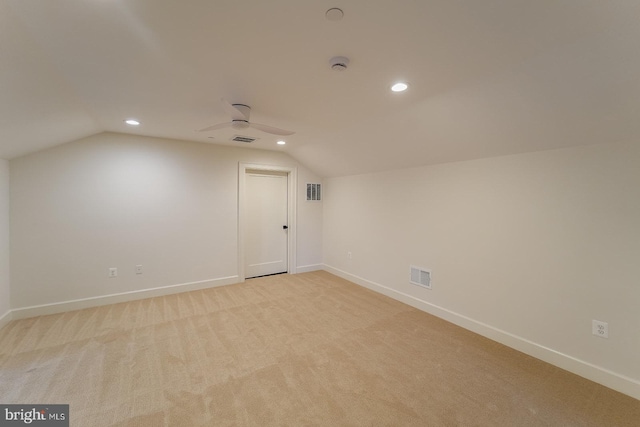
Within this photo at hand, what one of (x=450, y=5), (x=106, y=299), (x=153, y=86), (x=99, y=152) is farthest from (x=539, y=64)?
(x=106, y=299)

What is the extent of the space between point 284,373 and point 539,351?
2.45 metres

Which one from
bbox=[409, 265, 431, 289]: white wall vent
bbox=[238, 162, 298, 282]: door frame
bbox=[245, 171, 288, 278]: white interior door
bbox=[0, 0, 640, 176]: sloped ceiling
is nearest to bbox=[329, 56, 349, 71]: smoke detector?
bbox=[0, 0, 640, 176]: sloped ceiling

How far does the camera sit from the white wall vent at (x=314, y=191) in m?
5.38

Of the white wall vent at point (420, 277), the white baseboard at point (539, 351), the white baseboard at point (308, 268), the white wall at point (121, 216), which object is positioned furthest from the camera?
the white baseboard at point (308, 268)

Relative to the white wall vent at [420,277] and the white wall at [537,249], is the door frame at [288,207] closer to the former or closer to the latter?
the white wall at [537,249]

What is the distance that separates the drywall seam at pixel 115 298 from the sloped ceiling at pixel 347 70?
6.42 ft

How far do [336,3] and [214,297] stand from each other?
3957 millimetres

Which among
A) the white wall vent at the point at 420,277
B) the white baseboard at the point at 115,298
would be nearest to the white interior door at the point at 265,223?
the white baseboard at the point at 115,298

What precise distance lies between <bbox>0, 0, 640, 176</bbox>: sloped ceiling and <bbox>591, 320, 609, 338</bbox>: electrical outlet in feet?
5.00

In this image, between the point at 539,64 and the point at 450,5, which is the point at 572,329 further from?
the point at 450,5

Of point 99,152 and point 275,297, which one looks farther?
point 275,297

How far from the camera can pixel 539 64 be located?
65.0 inches

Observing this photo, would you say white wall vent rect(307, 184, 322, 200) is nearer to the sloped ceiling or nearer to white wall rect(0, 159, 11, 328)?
the sloped ceiling

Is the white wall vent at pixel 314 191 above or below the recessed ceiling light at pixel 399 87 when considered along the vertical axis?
below
